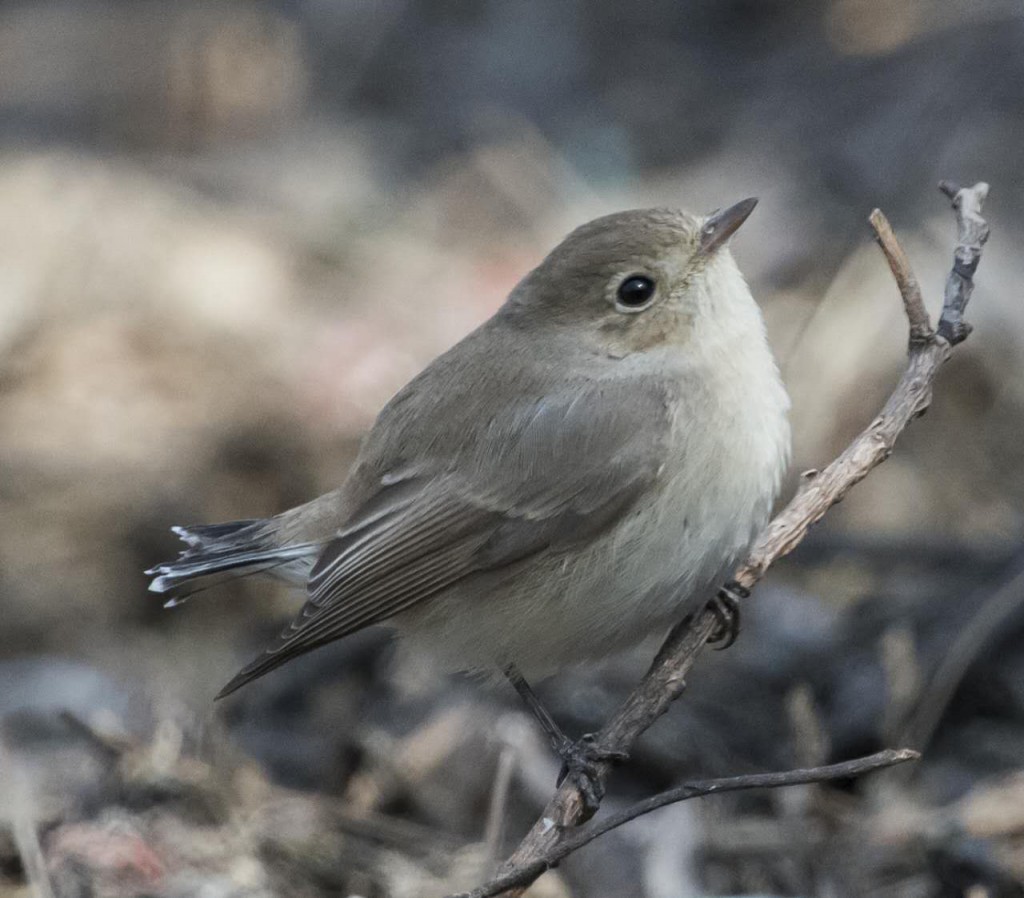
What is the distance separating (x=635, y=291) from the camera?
4.19 metres

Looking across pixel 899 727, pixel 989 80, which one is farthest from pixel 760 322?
pixel 989 80

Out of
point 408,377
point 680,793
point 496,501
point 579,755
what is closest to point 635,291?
point 496,501

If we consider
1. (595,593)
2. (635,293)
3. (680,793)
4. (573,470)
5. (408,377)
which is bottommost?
(680,793)

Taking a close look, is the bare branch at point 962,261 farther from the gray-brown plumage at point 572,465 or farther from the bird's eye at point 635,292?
the bird's eye at point 635,292

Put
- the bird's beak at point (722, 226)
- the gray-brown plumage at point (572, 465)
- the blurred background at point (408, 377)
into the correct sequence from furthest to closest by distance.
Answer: the blurred background at point (408, 377)
the bird's beak at point (722, 226)
the gray-brown plumage at point (572, 465)

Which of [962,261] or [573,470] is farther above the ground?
[573,470]

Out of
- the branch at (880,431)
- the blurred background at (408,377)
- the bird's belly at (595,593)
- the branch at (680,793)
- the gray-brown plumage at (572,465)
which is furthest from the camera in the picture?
the blurred background at (408,377)

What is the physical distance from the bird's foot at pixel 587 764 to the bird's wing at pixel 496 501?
493 mm

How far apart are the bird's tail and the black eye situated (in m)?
1.07

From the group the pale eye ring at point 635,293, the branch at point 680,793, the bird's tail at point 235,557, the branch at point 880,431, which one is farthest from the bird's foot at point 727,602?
the bird's tail at point 235,557

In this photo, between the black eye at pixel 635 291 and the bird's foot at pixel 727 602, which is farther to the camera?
the black eye at pixel 635 291

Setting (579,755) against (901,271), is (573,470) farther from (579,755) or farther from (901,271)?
(901,271)

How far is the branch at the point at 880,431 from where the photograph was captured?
137 inches

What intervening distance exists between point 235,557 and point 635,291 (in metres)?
1.34
